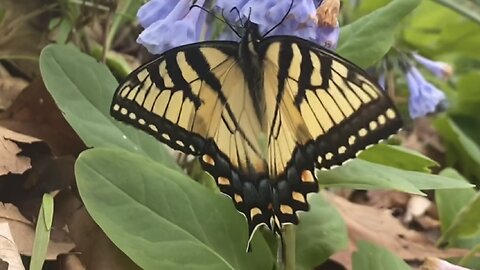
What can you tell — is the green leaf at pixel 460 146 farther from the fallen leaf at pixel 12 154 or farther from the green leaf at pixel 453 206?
the fallen leaf at pixel 12 154

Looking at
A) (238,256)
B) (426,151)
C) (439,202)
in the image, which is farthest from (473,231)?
(426,151)

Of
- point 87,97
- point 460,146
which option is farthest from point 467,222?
point 87,97

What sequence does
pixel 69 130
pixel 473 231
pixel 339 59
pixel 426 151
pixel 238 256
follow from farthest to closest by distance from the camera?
pixel 426 151, pixel 473 231, pixel 69 130, pixel 238 256, pixel 339 59

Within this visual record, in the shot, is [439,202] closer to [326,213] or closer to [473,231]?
[473,231]

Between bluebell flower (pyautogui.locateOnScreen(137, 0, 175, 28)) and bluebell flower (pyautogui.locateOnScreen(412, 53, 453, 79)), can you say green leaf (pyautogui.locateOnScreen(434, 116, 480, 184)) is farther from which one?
bluebell flower (pyautogui.locateOnScreen(137, 0, 175, 28))

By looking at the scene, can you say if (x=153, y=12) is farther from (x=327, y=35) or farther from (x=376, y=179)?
(x=376, y=179)

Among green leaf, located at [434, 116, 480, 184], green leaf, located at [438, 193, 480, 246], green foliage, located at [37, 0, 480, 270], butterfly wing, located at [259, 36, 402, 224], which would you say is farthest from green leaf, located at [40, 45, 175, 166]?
green leaf, located at [434, 116, 480, 184]

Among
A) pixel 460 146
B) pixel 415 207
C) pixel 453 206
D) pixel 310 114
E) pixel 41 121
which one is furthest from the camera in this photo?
pixel 460 146
